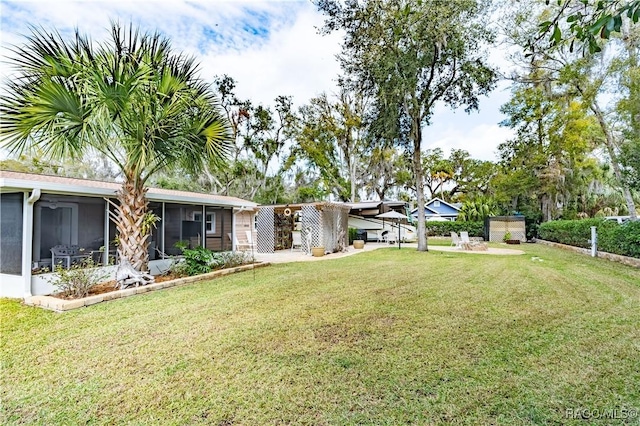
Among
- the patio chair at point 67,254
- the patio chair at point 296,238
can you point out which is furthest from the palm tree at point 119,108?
the patio chair at point 296,238

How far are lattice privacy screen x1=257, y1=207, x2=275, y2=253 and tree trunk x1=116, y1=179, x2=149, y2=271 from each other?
8805 millimetres

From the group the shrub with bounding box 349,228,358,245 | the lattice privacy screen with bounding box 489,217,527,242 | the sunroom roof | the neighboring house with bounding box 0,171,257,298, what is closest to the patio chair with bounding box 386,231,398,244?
the shrub with bounding box 349,228,358,245

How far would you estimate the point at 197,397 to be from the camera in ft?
8.97

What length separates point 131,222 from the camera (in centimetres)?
706

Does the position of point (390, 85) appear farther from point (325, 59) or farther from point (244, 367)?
point (244, 367)

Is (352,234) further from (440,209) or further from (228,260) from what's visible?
(440,209)

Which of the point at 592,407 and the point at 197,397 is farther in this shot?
the point at 197,397

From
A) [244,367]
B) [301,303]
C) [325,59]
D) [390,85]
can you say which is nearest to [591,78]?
[390,85]

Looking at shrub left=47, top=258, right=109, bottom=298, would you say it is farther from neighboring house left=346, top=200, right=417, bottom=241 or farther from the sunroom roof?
neighboring house left=346, top=200, right=417, bottom=241

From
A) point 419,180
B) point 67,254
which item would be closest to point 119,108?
point 67,254

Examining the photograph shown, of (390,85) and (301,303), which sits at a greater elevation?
(390,85)

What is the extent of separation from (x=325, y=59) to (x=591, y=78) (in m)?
11.7

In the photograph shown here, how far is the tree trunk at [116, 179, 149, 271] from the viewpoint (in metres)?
7.03

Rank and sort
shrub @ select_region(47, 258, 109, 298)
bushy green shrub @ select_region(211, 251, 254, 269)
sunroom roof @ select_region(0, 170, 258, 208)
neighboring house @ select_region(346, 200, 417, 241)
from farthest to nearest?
neighboring house @ select_region(346, 200, 417, 241), bushy green shrub @ select_region(211, 251, 254, 269), shrub @ select_region(47, 258, 109, 298), sunroom roof @ select_region(0, 170, 258, 208)
